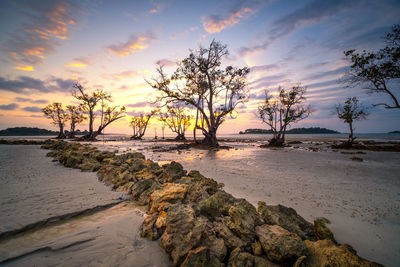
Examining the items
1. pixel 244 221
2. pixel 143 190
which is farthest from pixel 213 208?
pixel 143 190

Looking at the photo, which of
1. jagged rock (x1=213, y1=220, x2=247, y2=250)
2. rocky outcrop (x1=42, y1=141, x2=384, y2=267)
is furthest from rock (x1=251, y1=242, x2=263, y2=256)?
jagged rock (x1=213, y1=220, x2=247, y2=250)

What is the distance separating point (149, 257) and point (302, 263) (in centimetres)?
202

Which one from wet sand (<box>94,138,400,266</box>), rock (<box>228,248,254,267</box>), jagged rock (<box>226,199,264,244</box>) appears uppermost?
jagged rock (<box>226,199,264,244</box>)

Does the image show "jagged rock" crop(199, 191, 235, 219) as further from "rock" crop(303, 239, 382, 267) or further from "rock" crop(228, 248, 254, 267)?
"rock" crop(303, 239, 382, 267)

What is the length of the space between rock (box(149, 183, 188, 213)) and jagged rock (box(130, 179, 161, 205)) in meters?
0.49

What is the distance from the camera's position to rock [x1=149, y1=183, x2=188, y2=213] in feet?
11.0

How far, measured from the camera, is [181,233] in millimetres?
2375

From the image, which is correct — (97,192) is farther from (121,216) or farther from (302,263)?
(302,263)

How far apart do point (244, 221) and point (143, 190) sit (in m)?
3.11

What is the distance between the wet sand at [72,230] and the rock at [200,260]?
438 millimetres

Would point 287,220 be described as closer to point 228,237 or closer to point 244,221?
point 244,221

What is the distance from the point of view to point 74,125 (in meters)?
50.2

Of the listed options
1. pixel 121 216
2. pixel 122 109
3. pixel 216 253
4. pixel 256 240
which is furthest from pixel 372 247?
pixel 122 109

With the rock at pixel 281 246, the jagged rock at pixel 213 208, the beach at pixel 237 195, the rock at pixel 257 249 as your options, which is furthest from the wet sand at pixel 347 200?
the rock at pixel 257 249
